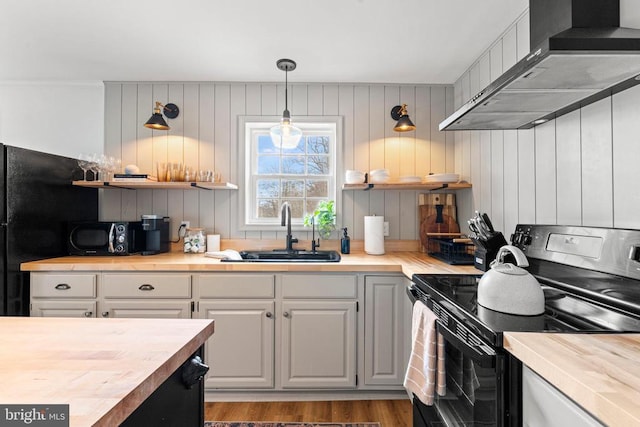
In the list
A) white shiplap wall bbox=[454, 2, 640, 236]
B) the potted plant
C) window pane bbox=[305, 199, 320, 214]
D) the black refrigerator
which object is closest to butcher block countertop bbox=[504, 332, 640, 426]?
white shiplap wall bbox=[454, 2, 640, 236]

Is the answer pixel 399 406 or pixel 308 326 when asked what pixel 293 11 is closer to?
pixel 308 326

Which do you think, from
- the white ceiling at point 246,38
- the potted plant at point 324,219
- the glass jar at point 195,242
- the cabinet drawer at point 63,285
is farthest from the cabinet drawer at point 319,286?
the white ceiling at point 246,38

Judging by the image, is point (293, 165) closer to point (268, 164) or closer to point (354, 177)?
point (268, 164)

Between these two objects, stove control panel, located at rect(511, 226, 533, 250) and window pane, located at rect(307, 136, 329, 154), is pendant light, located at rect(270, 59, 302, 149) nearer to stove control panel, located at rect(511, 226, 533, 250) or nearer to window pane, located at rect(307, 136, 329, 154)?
window pane, located at rect(307, 136, 329, 154)

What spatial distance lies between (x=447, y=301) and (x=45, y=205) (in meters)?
2.70

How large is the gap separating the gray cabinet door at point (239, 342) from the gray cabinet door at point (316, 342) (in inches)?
4.7

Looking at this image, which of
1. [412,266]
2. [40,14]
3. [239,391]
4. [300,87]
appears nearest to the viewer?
[40,14]

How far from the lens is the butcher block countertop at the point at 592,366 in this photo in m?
0.57

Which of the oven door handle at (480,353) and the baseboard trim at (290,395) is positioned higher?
the oven door handle at (480,353)

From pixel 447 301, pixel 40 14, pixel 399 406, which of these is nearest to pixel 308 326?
pixel 399 406

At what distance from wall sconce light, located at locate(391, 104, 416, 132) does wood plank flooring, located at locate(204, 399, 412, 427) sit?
6.46 ft

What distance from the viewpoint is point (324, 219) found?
266 centimetres

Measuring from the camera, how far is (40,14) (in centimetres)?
187

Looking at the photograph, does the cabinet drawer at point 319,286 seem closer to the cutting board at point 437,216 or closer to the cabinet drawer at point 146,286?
the cabinet drawer at point 146,286
